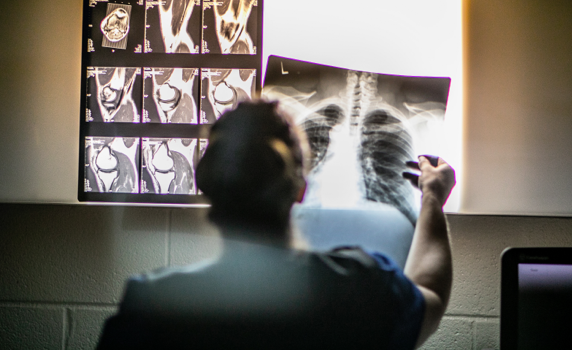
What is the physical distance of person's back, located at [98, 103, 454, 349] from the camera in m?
0.51

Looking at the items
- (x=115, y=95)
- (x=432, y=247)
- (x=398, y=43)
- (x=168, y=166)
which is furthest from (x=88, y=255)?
(x=398, y=43)

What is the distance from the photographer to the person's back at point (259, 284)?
51 cm

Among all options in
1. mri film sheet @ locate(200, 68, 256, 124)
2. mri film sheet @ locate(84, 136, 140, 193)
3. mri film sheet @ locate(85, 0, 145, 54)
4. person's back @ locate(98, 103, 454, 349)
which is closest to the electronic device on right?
person's back @ locate(98, 103, 454, 349)

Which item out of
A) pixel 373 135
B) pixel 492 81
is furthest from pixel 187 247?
pixel 492 81

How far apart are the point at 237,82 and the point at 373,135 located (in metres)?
0.37

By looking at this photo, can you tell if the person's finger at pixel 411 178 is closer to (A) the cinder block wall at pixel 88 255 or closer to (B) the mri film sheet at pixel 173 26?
(A) the cinder block wall at pixel 88 255

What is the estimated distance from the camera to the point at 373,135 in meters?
0.87

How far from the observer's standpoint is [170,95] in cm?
92

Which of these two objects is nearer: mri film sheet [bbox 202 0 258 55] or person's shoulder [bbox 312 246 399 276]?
person's shoulder [bbox 312 246 399 276]

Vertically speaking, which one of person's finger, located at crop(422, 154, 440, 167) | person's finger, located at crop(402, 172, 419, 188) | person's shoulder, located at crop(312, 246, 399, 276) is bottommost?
person's shoulder, located at crop(312, 246, 399, 276)

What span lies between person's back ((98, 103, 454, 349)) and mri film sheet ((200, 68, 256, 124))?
0.37 meters

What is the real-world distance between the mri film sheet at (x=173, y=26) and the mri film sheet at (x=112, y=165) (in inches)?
10.1

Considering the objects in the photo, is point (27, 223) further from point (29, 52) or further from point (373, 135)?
point (373, 135)

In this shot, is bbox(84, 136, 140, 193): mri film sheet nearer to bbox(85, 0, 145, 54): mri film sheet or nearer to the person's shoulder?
bbox(85, 0, 145, 54): mri film sheet
